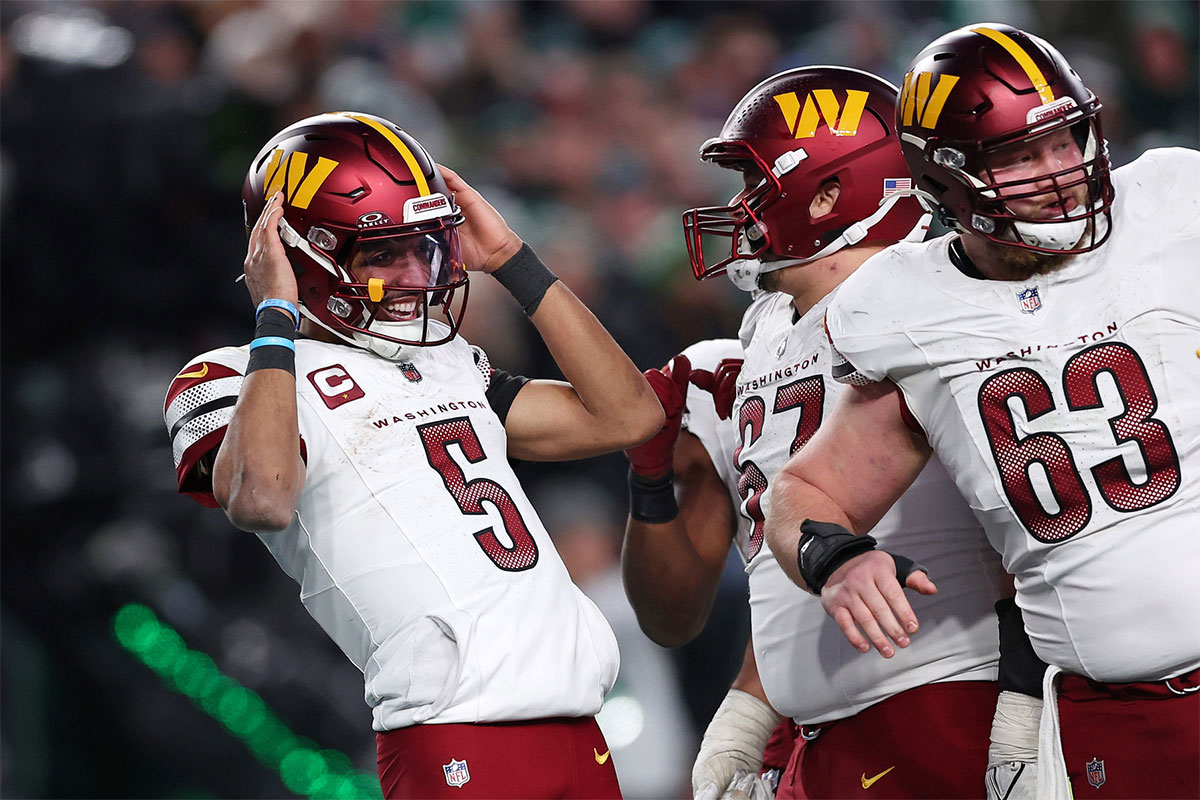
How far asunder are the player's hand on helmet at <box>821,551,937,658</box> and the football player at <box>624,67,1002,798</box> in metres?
0.42

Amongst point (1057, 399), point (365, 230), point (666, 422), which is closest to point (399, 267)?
point (365, 230)

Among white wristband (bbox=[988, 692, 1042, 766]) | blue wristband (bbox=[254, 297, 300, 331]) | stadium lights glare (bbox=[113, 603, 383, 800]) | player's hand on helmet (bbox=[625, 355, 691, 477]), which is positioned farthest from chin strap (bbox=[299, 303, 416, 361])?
stadium lights glare (bbox=[113, 603, 383, 800])

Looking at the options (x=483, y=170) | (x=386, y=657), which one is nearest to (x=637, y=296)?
(x=483, y=170)

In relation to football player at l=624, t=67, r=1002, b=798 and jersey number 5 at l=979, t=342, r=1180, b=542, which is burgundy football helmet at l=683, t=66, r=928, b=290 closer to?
football player at l=624, t=67, r=1002, b=798

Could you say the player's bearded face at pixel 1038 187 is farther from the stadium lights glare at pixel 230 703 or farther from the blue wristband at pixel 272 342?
the stadium lights glare at pixel 230 703

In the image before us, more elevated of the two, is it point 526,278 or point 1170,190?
point 1170,190

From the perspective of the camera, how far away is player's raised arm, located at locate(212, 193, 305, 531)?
2.43 meters

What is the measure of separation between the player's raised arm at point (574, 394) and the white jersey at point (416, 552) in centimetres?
18

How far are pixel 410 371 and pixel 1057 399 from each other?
1.22m

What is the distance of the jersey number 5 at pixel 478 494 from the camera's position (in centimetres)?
258

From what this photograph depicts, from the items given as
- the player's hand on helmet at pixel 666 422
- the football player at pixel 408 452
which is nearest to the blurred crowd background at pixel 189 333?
the player's hand on helmet at pixel 666 422

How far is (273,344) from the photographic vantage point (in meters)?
2.54

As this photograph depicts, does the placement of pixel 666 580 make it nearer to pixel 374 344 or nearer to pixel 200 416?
pixel 374 344

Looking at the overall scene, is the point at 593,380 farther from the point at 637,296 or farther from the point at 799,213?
the point at 637,296
